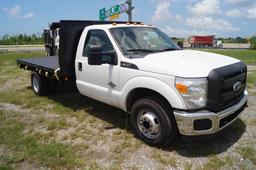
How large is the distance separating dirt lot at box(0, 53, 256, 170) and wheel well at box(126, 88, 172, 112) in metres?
0.58

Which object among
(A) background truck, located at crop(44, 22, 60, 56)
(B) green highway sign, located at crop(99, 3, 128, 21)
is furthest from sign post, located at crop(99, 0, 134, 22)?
(A) background truck, located at crop(44, 22, 60, 56)

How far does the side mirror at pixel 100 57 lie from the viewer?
4230 millimetres

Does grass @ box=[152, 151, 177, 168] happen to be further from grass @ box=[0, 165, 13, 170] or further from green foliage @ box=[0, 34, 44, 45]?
green foliage @ box=[0, 34, 44, 45]

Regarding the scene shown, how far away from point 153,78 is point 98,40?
1.65m

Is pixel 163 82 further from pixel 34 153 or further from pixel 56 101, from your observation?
pixel 56 101

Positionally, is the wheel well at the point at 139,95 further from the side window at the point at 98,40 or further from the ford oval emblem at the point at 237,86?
the ford oval emblem at the point at 237,86

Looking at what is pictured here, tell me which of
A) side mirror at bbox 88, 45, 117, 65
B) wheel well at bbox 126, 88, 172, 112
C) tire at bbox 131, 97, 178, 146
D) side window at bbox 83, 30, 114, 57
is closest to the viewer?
tire at bbox 131, 97, 178, 146

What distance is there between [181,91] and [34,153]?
7.65 feet

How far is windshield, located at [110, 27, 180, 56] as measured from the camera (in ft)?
14.6

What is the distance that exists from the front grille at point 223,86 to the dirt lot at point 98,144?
1.83 ft

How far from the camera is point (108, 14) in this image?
18531 mm

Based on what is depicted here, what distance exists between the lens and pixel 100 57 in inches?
169

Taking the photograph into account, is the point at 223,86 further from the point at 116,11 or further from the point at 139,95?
the point at 116,11

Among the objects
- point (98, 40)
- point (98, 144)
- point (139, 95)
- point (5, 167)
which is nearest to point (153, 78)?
point (139, 95)
